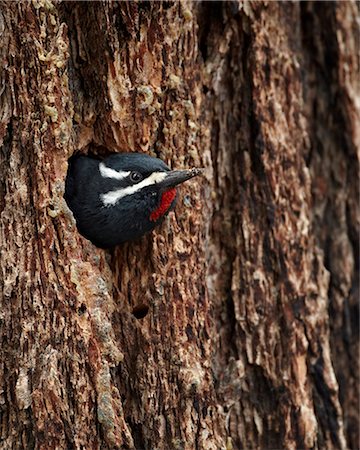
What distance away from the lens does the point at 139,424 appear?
12.9ft

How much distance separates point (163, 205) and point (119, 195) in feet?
0.83

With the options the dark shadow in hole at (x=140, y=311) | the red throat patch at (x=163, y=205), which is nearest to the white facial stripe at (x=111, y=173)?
the red throat patch at (x=163, y=205)

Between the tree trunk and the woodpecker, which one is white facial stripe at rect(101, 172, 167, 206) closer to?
the woodpecker

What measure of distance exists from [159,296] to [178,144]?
0.82 meters

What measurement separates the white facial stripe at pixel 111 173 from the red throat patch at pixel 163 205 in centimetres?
23

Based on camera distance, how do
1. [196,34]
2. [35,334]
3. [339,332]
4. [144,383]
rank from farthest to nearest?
[339,332]
[196,34]
[144,383]
[35,334]

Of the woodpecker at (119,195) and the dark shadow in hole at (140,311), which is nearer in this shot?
the woodpecker at (119,195)

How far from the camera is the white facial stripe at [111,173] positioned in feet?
13.0

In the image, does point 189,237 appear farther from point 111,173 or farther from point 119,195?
point 111,173

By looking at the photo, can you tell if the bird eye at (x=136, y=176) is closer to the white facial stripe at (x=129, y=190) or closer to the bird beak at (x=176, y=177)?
the white facial stripe at (x=129, y=190)

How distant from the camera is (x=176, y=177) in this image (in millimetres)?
3822

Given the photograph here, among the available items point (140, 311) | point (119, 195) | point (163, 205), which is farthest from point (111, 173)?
point (140, 311)

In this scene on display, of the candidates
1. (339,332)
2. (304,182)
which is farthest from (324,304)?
(304,182)

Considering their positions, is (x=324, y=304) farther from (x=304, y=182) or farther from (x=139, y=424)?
(x=139, y=424)
